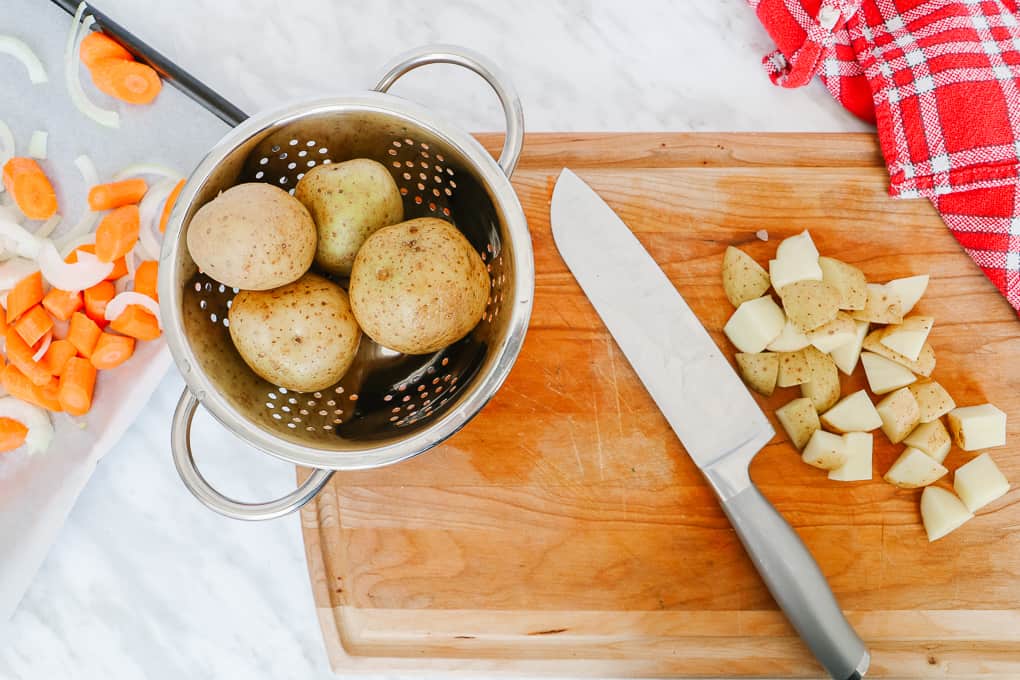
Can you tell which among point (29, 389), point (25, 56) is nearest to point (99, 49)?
point (25, 56)

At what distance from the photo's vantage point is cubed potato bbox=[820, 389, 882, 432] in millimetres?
1145

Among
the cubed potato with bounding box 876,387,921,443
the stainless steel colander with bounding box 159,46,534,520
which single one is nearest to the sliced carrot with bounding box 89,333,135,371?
the stainless steel colander with bounding box 159,46,534,520

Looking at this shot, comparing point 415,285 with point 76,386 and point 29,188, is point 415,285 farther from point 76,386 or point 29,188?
point 29,188

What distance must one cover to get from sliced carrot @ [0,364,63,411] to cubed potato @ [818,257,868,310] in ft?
4.27

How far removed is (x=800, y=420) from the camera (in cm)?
114

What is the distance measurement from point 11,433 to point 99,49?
673 millimetres

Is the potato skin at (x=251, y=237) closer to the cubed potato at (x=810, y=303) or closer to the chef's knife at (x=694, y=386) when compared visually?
the chef's knife at (x=694, y=386)

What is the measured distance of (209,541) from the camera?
4.27 ft

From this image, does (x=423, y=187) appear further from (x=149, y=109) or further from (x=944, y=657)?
(x=944, y=657)

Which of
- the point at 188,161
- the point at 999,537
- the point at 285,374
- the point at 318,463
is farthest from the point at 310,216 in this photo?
the point at 999,537

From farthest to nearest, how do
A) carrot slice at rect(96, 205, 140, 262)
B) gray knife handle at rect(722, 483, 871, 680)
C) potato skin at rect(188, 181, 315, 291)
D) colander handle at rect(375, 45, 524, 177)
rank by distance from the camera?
carrot slice at rect(96, 205, 140, 262), gray knife handle at rect(722, 483, 871, 680), colander handle at rect(375, 45, 524, 177), potato skin at rect(188, 181, 315, 291)

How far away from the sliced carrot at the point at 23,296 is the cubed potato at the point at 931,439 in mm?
1474

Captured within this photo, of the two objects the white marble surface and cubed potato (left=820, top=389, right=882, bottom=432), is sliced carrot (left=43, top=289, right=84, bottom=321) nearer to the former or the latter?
the white marble surface

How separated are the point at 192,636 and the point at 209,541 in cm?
17
